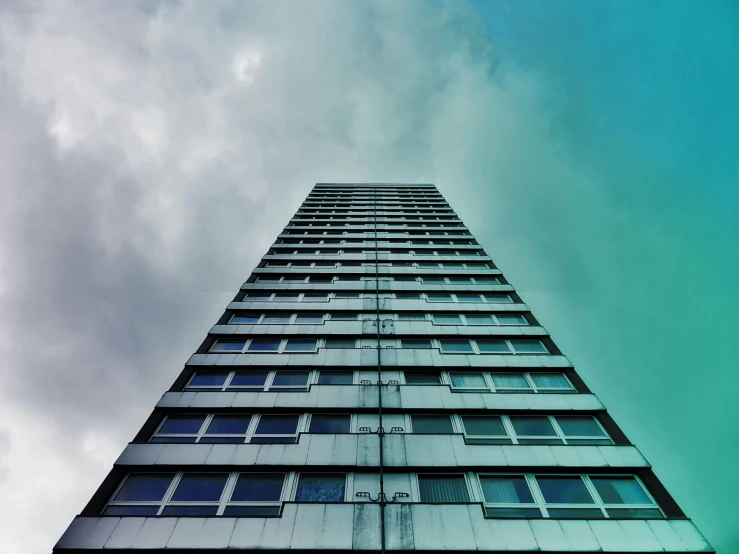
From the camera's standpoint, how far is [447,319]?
20.0m

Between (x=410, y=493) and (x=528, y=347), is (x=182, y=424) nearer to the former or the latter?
(x=410, y=493)

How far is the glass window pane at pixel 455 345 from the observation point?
699 inches

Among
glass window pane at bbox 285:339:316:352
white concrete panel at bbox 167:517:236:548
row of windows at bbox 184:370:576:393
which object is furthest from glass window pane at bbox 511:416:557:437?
white concrete panel at bbox 167:517:236:548

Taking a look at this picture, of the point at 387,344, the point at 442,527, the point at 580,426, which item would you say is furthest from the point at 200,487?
the point at 580,426

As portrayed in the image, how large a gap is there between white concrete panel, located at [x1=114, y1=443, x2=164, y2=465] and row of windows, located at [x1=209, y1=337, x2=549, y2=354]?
561 cm

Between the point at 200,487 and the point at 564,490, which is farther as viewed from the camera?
the point at 564,490

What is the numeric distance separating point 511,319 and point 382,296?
6.68 meters

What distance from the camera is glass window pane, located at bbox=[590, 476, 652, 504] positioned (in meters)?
11.0

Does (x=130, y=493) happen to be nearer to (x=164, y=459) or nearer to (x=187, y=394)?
(x=164, y=459)

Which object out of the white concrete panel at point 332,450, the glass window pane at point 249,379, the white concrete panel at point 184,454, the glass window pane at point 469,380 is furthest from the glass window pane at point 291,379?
the glass window pane at point 469,380

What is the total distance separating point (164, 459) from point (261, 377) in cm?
454

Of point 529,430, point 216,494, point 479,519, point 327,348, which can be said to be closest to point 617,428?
point 529,430

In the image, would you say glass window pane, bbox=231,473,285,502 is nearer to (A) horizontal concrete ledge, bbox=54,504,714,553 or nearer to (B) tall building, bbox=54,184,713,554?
(B) tall building, bbox=54,184,713,554

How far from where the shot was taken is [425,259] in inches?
1024
